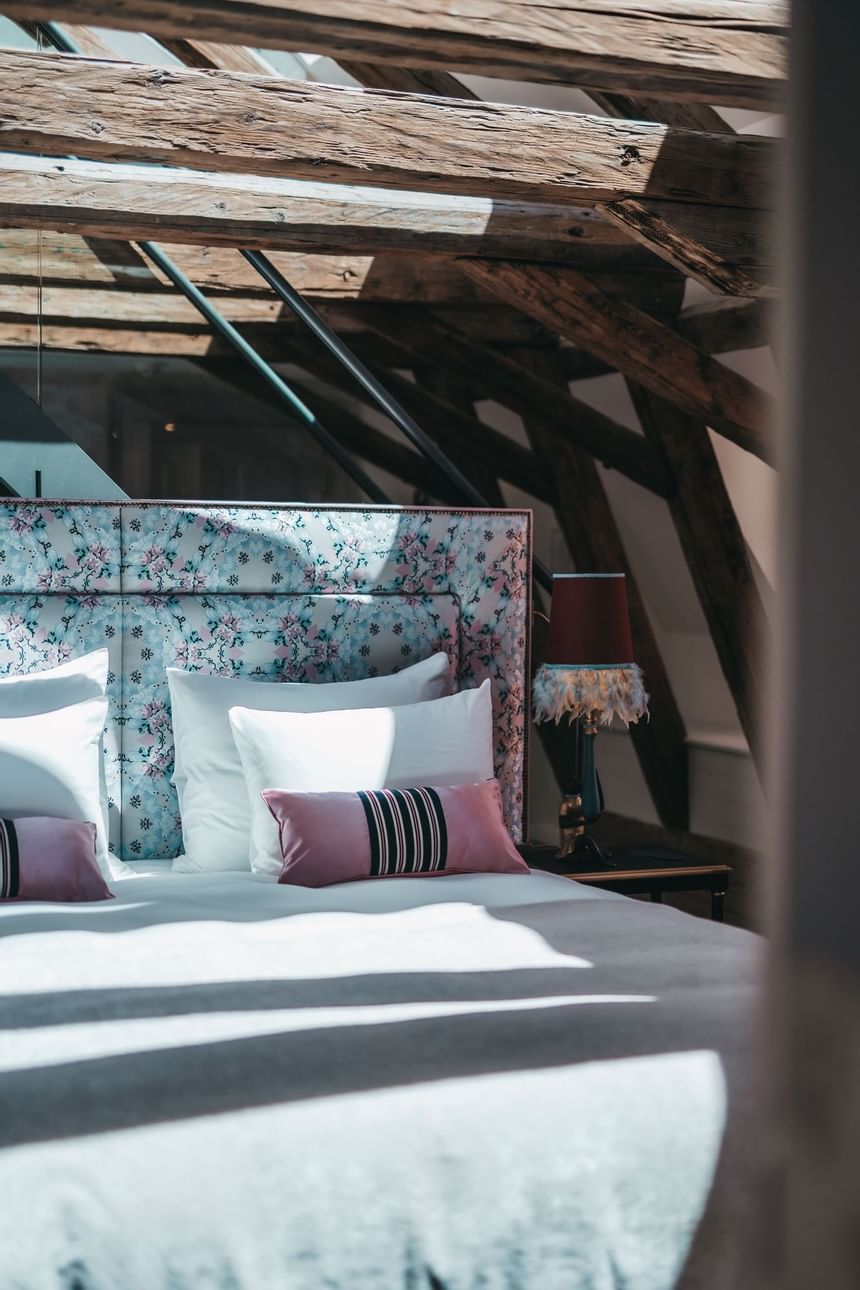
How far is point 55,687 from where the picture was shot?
118 inches

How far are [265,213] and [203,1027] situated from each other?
2.35m

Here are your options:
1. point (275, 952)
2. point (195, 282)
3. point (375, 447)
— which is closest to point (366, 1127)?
point (275, 952)

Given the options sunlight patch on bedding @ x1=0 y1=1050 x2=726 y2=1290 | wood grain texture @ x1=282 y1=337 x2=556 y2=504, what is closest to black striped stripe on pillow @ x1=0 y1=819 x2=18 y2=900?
sunlight patch on bedding @ x1=0 y1=1050 x2=726 y2=1290

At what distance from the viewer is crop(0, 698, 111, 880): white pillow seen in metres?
2.74

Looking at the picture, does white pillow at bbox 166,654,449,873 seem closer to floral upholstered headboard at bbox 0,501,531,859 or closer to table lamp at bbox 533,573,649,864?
floral upholstered headboard at bbox 0,501,531,859

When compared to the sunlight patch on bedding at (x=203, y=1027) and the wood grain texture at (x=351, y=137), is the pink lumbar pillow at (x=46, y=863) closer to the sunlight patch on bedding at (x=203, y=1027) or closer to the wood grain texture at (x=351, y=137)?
the sunlight patch on bedding at (x=203, y=1027)

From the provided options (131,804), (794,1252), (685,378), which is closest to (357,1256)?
(794,1252)

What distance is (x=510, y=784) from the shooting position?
3627 mm

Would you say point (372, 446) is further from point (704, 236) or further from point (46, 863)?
point (46, 863)

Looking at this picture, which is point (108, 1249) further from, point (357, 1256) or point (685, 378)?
point (685, 378)

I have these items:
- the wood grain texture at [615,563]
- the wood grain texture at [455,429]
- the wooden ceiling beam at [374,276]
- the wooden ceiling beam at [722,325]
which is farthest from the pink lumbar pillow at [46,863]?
the wood grain texture at [455,429]

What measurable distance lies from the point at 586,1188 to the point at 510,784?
2.11 m

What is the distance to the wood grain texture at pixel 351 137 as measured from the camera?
246cm

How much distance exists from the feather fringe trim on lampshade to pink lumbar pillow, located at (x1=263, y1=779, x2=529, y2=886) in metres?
0.58
